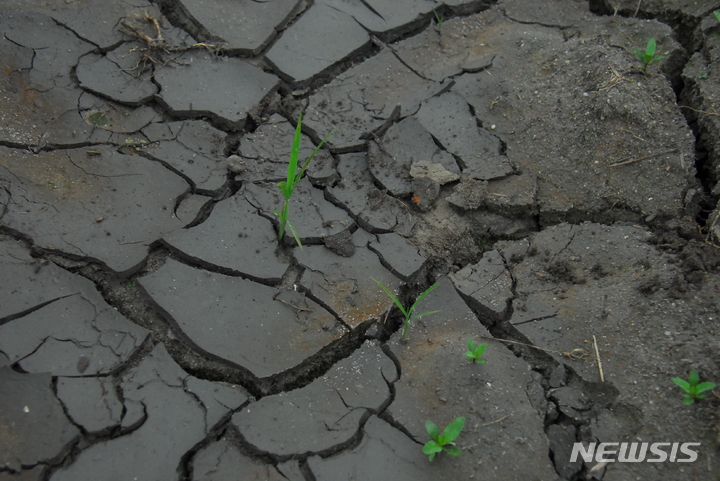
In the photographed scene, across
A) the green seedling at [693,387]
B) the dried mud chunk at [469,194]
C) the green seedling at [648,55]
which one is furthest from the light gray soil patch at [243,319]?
the green seedling at [648,55]

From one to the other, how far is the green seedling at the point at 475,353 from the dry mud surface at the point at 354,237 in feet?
0.19

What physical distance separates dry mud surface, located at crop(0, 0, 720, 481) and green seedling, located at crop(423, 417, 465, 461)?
0.19 feet

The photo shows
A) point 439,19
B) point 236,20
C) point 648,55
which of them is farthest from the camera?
point 439,19

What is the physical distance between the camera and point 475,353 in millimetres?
2250

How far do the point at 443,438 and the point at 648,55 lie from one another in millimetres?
2376

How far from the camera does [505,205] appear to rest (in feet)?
9.23

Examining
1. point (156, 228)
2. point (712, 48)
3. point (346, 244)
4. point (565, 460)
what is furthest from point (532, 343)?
point (712, 48)

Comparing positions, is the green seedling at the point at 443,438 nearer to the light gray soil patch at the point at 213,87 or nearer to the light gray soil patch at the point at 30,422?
the light gray soil patch at the point at 30,422

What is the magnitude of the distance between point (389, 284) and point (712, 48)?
94.5 inches

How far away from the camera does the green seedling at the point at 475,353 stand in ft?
7.33

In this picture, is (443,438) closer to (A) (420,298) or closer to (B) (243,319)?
(A) (420,298)

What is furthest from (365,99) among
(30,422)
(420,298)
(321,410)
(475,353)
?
(30,422)

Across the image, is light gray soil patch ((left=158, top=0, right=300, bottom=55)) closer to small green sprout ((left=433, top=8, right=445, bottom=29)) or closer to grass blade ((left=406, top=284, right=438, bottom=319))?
small green sprout ((left=433, top=8, right=445, bottom=29))

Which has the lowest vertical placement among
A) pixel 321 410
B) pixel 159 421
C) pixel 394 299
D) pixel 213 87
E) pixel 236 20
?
pixel 159 421
